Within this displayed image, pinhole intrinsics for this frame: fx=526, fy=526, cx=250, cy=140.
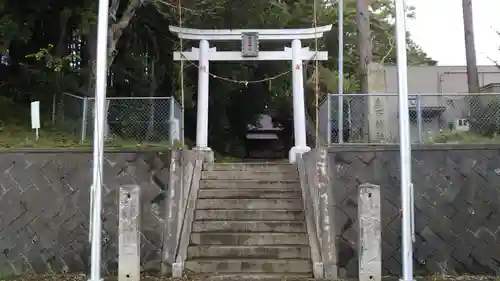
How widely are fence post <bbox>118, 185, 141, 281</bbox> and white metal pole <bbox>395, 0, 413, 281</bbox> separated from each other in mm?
3872

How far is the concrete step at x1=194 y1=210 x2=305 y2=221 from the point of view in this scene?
9.80 meters

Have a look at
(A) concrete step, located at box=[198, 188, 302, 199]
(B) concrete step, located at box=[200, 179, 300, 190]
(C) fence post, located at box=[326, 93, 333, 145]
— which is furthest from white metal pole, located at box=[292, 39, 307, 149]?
(C) fence post, located at box=[326, 93, 333, 145]

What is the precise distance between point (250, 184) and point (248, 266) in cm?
263

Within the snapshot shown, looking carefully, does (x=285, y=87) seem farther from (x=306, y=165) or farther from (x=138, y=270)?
(x=138, y=270)

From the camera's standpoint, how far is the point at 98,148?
24.2 ft

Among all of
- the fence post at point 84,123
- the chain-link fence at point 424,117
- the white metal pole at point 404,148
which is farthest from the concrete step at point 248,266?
the fence post at point 84,123

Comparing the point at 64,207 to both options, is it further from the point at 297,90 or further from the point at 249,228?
the point at 297,90

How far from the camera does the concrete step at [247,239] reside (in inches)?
362

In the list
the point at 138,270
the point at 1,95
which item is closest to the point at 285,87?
the point at 1,95

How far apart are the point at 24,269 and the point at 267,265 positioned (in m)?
4.11

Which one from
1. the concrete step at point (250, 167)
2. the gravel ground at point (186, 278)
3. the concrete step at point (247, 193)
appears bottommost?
the gravel ground at point (186, 278)

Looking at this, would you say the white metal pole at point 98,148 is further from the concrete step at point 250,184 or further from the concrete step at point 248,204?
the concrete step at point 250,184

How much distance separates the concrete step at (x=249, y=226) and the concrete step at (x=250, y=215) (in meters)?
0.16

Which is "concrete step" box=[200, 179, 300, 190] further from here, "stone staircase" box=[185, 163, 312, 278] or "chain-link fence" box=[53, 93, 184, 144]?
"chain-link fence" box=[53, 93, 184, 144]
